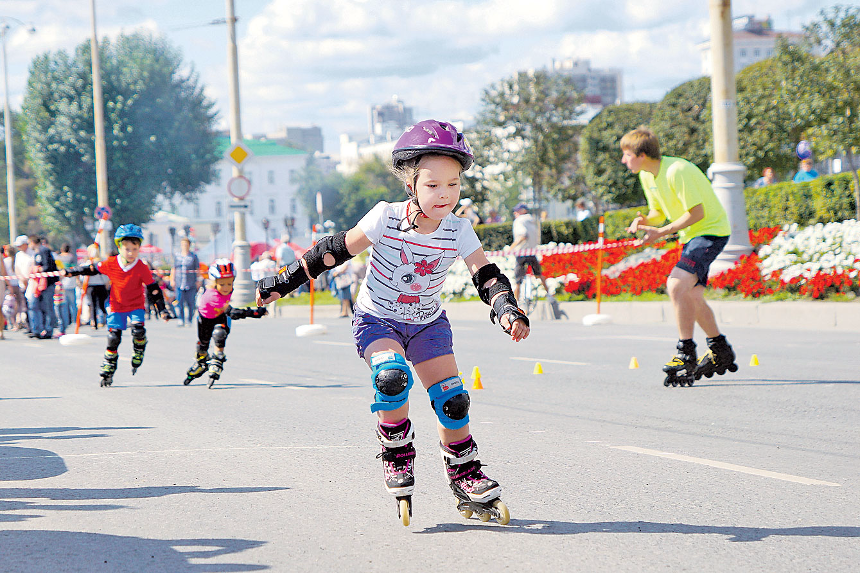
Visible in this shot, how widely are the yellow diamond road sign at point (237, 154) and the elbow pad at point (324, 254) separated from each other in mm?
18508

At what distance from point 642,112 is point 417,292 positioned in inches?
2092

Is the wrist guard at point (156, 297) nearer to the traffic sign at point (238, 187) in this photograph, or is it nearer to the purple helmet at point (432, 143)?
the purple helmet at point (432, 143)

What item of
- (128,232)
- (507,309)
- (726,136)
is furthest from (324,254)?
(726,136)

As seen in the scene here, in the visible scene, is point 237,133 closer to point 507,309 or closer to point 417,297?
point 417,297

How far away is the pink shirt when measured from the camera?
10.2 m

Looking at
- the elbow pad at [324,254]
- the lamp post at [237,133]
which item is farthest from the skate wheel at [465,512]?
the lamp post at [237,133]

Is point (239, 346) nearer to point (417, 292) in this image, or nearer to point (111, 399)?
point (111, 399)

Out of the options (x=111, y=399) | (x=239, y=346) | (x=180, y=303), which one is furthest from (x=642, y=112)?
(x=111, y=399)

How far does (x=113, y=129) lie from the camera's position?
176 ft

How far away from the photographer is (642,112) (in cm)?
5562

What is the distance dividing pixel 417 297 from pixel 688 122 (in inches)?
1766

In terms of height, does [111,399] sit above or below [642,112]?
below

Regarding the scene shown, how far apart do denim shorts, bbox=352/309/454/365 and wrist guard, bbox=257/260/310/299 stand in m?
0.32

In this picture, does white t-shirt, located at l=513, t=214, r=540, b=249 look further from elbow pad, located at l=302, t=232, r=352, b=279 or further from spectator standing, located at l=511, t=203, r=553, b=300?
elbow pad, located at l=302, t=232, r=352, b=279
